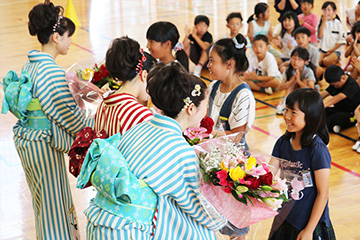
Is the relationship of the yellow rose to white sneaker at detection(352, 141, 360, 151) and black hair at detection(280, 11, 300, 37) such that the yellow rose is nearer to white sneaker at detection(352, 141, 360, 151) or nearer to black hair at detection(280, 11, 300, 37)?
white sneaker at detection(352, 141, 360, 151)

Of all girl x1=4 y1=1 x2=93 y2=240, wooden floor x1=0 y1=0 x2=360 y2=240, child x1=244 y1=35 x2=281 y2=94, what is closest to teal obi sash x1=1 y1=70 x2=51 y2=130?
girl x1=4 y1=1 x2=93 y2=240

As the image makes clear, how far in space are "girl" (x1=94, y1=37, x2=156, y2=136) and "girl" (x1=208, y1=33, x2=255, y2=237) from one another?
2.42ft

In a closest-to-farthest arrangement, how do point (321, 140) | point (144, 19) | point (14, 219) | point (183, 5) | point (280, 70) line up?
point (321, 140)
point (14, 219)
point (280, 70)
point (144, 19)
point (183, 5)

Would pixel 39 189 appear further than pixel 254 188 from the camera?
Yes

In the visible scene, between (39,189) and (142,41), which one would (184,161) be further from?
(142,41)

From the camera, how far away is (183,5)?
39.9 ft

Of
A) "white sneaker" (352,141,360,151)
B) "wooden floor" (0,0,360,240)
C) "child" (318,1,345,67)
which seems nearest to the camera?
"wooden floor" (0,0,360,240)

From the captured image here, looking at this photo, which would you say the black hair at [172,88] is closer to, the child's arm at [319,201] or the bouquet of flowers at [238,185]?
the bouquet of flowers at [238,185]

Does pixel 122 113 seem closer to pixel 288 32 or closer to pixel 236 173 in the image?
pixel 236 173

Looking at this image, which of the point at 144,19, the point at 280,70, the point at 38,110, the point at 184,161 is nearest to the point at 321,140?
the point at 184,161

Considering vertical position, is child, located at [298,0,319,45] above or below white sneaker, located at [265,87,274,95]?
A: above

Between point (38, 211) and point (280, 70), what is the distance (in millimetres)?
4614

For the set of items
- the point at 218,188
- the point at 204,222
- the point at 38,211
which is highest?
the point at 218,188

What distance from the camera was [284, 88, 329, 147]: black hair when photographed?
9.09 feet
